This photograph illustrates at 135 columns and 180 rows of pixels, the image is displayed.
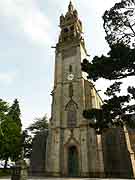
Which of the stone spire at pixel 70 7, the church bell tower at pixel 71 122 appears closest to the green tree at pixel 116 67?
the church bell tower at pixel 71 122

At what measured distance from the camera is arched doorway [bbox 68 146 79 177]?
27.6 metres

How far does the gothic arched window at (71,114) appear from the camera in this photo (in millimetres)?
30094

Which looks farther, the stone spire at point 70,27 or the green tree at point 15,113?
the green tree at point 15,113

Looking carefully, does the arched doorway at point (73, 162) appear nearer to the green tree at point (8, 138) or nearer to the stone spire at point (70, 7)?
the green tree at point (8, 138)

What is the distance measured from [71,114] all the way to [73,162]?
627cm

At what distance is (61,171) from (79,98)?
31.9ft

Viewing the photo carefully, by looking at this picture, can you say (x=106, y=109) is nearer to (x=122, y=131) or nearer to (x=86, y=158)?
(x=86, y=158)

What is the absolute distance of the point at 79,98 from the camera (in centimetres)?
3088

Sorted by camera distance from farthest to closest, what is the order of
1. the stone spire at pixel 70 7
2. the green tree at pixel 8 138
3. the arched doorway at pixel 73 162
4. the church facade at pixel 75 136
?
the stone spire at pixel 70 7
the green tree at pixel 8 138
the arched doorway at pixel 73 162
the church facade at pixel 75 136

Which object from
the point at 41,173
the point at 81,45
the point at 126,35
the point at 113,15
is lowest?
the point at 41,173

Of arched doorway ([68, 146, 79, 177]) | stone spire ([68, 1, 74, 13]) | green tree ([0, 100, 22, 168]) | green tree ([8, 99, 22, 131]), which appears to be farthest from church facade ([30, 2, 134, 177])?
green tree ([8, 99, 22, 131])

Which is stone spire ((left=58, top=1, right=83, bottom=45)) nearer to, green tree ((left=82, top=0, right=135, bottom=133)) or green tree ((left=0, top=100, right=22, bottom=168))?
green tree ((left=0, top=100, right=22, bottom=168))

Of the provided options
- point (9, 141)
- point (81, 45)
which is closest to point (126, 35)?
point (81, 45)

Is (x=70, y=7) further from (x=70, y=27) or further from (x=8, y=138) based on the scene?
(x=8, y=138)
